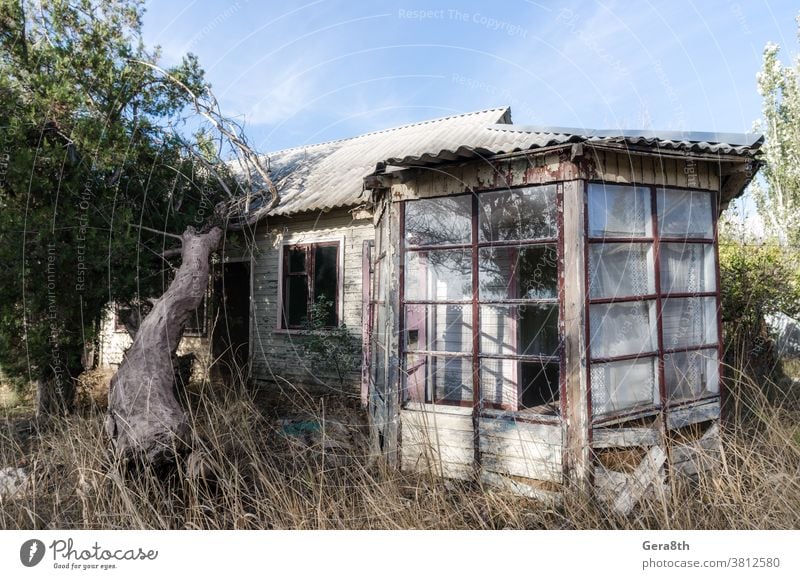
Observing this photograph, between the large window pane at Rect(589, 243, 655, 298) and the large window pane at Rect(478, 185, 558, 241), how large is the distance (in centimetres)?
56

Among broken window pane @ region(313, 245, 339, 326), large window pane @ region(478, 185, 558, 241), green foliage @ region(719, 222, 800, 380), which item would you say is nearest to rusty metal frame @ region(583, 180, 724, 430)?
large window pane @ region(478, 185, 558, 241)

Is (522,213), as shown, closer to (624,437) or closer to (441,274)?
(441,274)

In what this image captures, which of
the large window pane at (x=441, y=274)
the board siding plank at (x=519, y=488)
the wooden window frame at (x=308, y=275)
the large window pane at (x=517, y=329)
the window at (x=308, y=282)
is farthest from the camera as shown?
the window at (x=308, y=282)

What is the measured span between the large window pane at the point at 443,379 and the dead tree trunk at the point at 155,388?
2093mm

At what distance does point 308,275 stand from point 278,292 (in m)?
0.67

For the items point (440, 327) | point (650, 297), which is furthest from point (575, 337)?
point (440, 327)

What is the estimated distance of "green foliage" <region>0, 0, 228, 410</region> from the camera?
519 centimetres

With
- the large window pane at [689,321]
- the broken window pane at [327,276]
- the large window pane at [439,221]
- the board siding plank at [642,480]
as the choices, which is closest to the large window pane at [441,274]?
the large window pane at [439,221]

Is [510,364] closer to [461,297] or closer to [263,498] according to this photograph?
[461,297]

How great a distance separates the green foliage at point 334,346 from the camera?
6777 millimetres

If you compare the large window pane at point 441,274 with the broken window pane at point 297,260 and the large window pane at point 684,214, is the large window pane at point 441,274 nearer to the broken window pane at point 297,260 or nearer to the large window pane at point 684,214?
the large window pane at point 684,214

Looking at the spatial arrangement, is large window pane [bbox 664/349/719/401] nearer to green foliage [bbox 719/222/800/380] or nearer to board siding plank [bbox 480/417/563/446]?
board siding plank [bbox 480/417/563/446]

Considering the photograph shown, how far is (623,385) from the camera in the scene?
369 cm
